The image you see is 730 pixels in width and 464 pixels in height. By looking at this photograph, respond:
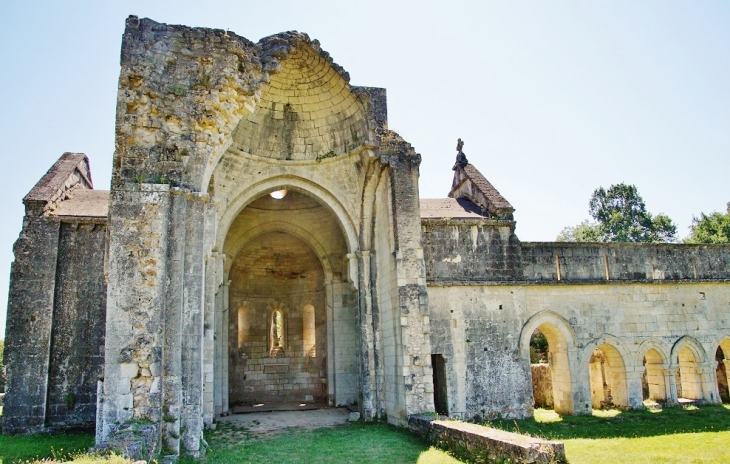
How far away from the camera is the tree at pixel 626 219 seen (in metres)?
38.5

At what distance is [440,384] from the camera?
15.4m

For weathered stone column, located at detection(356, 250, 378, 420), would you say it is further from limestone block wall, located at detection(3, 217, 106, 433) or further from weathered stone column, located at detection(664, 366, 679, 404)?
weathered stone column, located at detection(664, 366, 679, 404)

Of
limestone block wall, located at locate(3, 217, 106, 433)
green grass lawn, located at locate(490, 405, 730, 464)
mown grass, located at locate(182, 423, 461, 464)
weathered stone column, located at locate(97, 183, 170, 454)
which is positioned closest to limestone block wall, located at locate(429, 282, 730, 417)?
green grass lawn, located at locate(490, 405, 730, 464)

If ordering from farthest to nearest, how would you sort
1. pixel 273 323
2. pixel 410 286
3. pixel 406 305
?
pixel 273 323, pixel 410 286, pixel 406 305

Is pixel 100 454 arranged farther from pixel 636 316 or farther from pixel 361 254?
pixel 636 316

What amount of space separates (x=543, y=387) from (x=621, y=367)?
2.68 m

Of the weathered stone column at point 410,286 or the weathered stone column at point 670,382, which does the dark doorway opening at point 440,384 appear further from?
the weathered stone column at point 670,382

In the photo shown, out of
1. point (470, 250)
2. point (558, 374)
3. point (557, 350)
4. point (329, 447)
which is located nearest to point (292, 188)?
point (470, 250)

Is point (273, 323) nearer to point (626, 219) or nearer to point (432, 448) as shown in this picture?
point (432, 448)

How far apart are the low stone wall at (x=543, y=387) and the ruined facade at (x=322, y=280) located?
1.46 m

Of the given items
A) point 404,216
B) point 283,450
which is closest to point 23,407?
point 283,450

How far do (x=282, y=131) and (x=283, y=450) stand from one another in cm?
842

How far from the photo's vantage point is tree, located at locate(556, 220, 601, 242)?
40250 mm

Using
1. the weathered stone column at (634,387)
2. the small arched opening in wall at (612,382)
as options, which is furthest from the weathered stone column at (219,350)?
the weathered stone column at (634,387)
